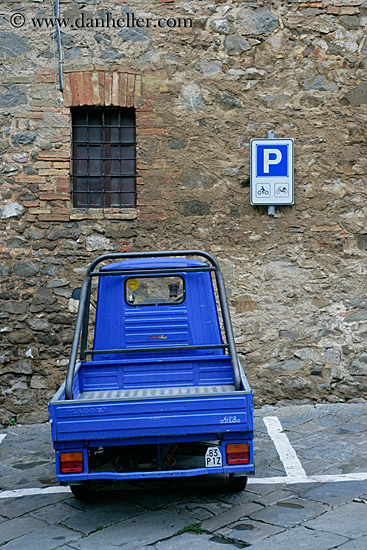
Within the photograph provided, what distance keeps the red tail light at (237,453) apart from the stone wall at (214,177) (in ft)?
9.81

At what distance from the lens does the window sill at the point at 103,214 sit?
680cm

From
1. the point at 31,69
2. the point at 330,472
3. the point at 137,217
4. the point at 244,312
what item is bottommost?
the point at 330,472

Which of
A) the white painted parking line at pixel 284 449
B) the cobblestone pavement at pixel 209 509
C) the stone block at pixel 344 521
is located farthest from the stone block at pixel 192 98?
the stone block at pixel 344 521

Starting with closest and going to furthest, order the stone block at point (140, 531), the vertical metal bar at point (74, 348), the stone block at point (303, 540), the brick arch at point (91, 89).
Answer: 1. the stone block at point (303, 540)
2. the stone block at point (140, 531)
3. the vertical metal bar at point (74, 348)
4. the brick arch at point (91, 89)

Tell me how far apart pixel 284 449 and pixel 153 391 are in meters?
1.62

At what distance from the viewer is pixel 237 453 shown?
3.91 m

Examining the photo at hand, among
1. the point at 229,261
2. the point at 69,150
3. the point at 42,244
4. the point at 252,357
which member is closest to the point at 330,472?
the point at 252,357

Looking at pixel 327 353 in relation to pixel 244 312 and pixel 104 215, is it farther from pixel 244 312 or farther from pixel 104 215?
pixel 104 215

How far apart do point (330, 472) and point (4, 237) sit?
4094 millimetres

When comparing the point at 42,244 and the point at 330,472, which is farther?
the point at 42,244

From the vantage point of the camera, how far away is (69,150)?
22.4 ft

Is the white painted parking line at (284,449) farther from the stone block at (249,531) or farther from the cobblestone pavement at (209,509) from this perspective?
the stone block at (249,531)

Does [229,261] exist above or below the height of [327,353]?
above

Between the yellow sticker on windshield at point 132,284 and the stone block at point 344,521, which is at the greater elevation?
the yellow sticker on windshield at point 132,284
